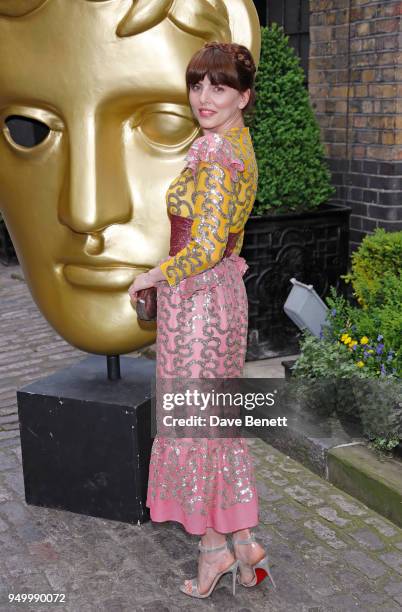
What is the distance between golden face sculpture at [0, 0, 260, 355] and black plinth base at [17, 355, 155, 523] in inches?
12.3

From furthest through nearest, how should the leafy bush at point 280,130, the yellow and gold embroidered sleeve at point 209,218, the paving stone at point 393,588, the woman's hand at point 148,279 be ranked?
the leafy bush at point 280,130
the paving stone at point 393,588
the woman's hand at point 148,279
the yellow and gold embroidered sleeve at point 209,218

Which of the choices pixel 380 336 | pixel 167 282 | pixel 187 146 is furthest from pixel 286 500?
pixel 187 146

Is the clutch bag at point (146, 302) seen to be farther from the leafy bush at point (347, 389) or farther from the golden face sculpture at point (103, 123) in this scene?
the leafy bush at point (347, 389)

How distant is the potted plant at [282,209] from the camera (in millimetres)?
5246

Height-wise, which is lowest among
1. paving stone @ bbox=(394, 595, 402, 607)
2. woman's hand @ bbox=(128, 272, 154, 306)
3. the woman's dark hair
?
paving stone @ bbox=(394, 595, 402, 607)

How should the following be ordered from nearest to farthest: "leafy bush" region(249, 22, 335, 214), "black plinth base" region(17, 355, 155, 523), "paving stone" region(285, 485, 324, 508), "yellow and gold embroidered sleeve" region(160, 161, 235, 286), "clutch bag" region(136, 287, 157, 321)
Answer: "yellow and gold embroidered sleeve" region(160, 161, 235, 286)
"clutch bag" region(136, 287, 157, 321)
"black plinth base" region(17, 355, 155, 523)
"paving stone" region(285, 485, 324, 508)
"leafy bush" region(249, 22, 335, 214)

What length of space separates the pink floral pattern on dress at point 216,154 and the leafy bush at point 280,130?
8.84ft

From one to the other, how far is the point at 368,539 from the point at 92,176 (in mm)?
1896

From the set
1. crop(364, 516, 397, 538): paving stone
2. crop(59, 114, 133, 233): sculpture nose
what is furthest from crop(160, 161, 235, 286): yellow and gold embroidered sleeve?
crop(364, 516, 397, 538): paving stone

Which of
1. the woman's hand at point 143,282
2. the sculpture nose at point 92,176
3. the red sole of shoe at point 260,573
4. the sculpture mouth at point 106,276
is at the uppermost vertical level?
the sculpture nose at point 92,176

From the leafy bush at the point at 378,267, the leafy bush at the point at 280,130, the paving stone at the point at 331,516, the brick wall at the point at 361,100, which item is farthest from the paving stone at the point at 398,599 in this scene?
the brick wall at the point at 361,100

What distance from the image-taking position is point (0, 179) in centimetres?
332

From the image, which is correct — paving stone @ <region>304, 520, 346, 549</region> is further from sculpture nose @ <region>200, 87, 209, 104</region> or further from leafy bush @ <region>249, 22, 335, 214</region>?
leafy bush @ <region>249, 22, 335, 214</region>

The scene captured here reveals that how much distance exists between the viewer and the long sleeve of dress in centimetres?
252
